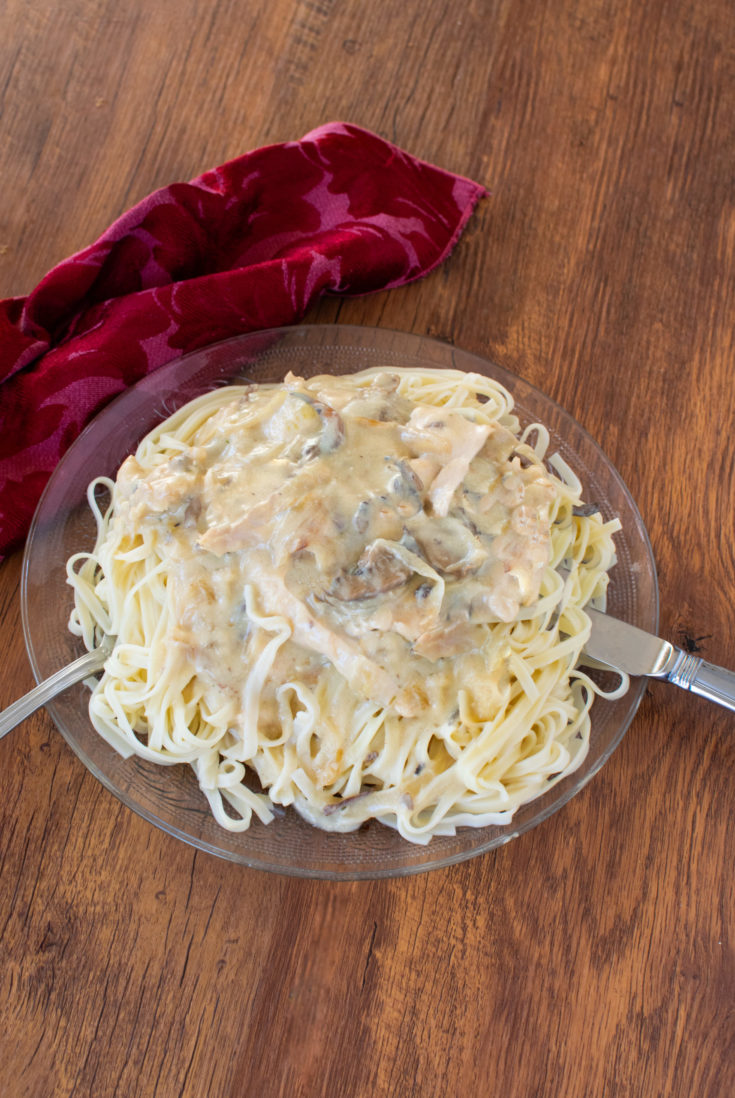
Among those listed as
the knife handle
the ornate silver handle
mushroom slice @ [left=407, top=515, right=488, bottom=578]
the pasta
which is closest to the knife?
the knife handle

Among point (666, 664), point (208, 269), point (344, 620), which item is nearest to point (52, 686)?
point (344, 620)

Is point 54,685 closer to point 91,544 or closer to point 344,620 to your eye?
point 91,544

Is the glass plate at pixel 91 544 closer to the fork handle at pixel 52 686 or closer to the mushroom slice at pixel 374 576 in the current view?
the fork handle at pixel 52 686

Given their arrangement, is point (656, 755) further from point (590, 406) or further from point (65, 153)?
point (65, 153)

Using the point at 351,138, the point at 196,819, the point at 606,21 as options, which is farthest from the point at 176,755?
the point at 606,21

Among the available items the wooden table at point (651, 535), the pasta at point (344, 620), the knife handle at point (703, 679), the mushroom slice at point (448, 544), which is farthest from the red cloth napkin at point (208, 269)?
the knife handle at point (703, 679)

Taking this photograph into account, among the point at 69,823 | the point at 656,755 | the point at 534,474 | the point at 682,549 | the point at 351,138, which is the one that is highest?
the point at 351,138
